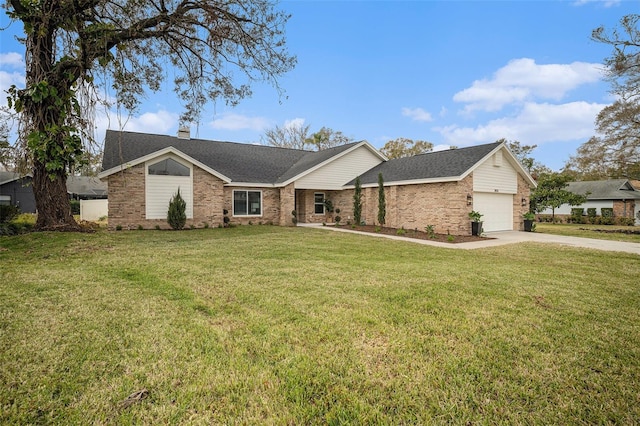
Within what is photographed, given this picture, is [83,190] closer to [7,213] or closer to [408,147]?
[7,213]

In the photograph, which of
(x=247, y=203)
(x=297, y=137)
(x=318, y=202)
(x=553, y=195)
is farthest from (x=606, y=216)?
(x=247, y=203)

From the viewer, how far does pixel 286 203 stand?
1808 centimetres

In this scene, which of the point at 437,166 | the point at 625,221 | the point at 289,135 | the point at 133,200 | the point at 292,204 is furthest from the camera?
the point at 289,135

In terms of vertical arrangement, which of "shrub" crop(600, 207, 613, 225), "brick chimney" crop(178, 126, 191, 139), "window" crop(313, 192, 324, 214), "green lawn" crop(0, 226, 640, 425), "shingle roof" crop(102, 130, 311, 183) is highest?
"brick chimney" crop(178, 126, 191, 139)

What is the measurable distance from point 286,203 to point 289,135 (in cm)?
2130

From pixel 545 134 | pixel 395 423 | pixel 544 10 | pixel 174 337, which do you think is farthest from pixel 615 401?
pixel 545 134

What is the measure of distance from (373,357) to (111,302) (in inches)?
141

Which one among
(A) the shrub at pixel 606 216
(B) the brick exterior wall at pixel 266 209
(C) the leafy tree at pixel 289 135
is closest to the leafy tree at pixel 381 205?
(B) the brick exterior wall at pixel 266 209

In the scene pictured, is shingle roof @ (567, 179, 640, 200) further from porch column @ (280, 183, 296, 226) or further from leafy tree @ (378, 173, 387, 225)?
porch column @ (280, 183, 296, 226)

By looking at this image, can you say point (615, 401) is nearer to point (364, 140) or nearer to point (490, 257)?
point (490, 257)

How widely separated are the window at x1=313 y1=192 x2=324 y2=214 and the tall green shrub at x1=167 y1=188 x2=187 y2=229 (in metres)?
8.58

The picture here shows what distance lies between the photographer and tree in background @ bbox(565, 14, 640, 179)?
1717 cm

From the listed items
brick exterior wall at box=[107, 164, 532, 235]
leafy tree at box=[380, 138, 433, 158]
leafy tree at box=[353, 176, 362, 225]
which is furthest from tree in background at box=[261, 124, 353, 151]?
leafy tree at box=[353, 176, 362, 225]

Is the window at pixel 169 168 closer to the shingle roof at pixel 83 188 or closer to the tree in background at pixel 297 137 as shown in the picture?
the tree in background at pixel 297 137
